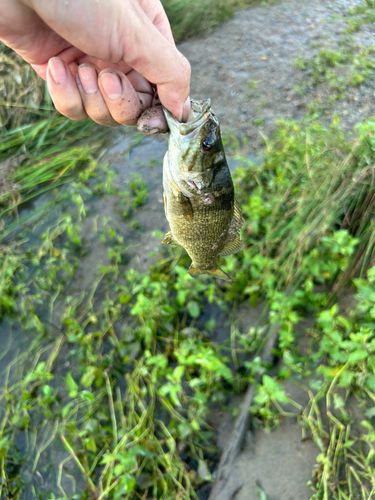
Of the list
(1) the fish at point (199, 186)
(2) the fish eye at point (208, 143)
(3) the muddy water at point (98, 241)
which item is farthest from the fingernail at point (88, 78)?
(3) the muddy water at point (98, 241)

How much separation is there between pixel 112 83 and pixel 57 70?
291 mm

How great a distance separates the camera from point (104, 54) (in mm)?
1242

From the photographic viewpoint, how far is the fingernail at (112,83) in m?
1.44

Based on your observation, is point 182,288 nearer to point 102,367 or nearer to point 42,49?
point 102,367

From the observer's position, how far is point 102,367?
268 cm

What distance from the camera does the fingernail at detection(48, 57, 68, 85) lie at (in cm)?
150

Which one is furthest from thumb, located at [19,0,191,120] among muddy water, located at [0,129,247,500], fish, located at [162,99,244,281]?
muddy water, located at [0,129,247,500]

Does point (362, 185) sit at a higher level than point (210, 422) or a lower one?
higher

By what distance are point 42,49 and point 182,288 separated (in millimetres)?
1930

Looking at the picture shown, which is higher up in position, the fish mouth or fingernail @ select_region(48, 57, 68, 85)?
fingernail @ select_region(48, 57, 68, 85)

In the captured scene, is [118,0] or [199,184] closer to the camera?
[118,0]

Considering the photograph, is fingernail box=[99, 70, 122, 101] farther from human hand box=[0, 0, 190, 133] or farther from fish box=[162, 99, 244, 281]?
fish box=[162, 99, 244, 281]

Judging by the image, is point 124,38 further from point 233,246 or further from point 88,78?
point 233,246

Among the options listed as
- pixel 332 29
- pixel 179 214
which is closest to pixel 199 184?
pixel 179 214
